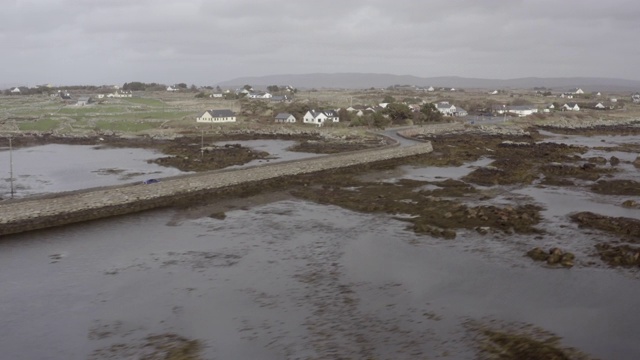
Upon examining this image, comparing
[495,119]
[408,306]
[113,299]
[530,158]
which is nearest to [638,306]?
[408,306]

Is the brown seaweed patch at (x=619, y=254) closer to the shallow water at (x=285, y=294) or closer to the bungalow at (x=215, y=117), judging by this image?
the shallow water at (x=285, y=294)

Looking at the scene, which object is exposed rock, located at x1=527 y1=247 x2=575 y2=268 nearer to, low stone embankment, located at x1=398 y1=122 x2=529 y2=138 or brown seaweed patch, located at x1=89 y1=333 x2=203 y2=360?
brown seaweed patch, located at x1=89 y1=333 x2=203 y2=360

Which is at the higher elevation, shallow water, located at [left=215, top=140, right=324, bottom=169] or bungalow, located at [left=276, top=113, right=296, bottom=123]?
bungalow, located at [left=276, top=113, right=296, bottom=123]

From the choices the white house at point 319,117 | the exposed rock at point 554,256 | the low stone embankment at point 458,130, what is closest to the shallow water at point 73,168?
the exposed rock at point 554,256

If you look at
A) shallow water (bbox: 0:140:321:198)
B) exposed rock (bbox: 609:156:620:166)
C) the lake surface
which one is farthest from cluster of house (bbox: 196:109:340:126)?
the lake surface

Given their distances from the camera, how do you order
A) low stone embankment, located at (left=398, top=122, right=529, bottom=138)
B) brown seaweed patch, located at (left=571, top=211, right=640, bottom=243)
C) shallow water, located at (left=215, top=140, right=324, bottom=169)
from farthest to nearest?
low stone embankment, located at (left=398, top=122, right=529, bottom=138) < shallow water, located at (left=215, top=140, right=324, bottom=169) < brown seaweed patch, located at (left=571, top=211, right=640, bottom=243)

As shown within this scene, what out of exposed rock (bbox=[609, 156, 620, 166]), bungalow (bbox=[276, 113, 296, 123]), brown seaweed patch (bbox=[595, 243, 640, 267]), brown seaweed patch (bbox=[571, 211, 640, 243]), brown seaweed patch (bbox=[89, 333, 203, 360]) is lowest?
brown seaweed patch (bbox=[89, 333, 203, 360])

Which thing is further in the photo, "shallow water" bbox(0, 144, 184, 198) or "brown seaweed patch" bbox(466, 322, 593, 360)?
"shallow water" bbox(0, 144, 184, 198)
